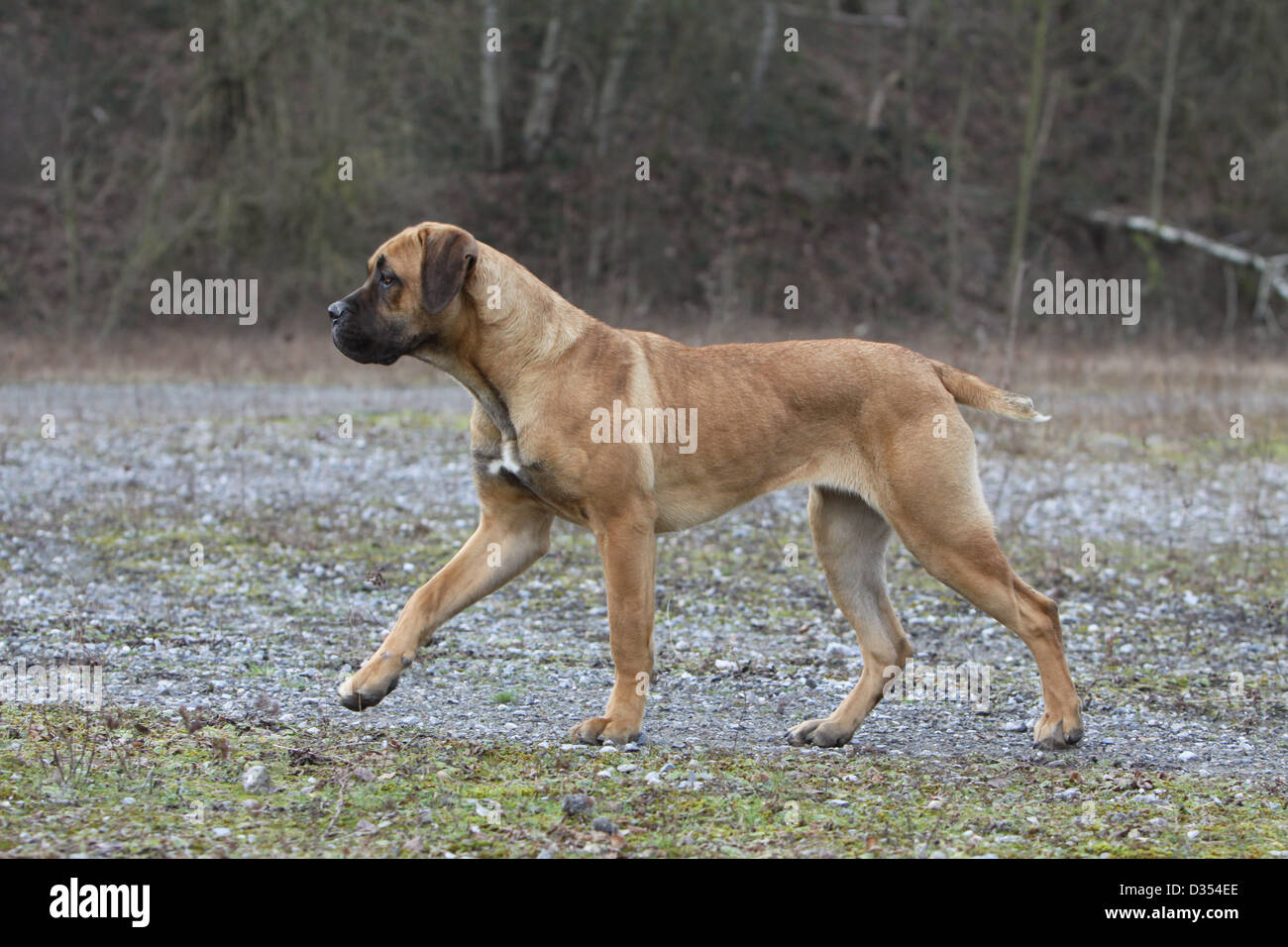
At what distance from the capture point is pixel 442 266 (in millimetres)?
5727

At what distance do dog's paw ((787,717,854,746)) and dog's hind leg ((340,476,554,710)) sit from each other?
135 cm

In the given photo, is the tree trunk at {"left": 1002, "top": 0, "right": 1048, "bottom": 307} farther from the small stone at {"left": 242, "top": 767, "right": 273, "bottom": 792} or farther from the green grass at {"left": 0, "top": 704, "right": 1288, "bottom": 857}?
the small stone at {"left": 242, "top": 767, "right": 273, "bottom": 792}

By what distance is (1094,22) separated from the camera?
29641 mm

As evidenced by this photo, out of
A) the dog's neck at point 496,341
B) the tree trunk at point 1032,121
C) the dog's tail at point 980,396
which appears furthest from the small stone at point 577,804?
the tree trunk at point 1032,121

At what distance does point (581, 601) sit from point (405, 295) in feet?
11.0

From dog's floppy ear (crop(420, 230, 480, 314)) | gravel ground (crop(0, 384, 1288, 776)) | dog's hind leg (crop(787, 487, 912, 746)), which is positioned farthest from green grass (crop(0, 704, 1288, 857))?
dog's floppy ear (crop(420, 230, 480, 314))

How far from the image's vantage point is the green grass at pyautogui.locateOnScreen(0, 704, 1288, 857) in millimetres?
4426

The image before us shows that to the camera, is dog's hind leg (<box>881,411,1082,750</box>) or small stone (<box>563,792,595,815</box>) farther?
dog's hind leg (<box>881,411,1082,750</box>)

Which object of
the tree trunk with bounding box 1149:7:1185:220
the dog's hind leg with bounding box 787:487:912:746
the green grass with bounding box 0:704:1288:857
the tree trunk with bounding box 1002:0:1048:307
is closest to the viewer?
the green grass with bounding box 0:704:1288:857

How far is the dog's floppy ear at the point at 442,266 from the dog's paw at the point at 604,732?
1782 millimetres

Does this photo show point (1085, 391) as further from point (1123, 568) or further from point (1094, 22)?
point (1094, 22)

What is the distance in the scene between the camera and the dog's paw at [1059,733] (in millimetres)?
5902

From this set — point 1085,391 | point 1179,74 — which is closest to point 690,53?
point 1179,74

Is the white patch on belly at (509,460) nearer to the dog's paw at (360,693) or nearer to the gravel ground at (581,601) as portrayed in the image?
the dog's paw at (360,693)
